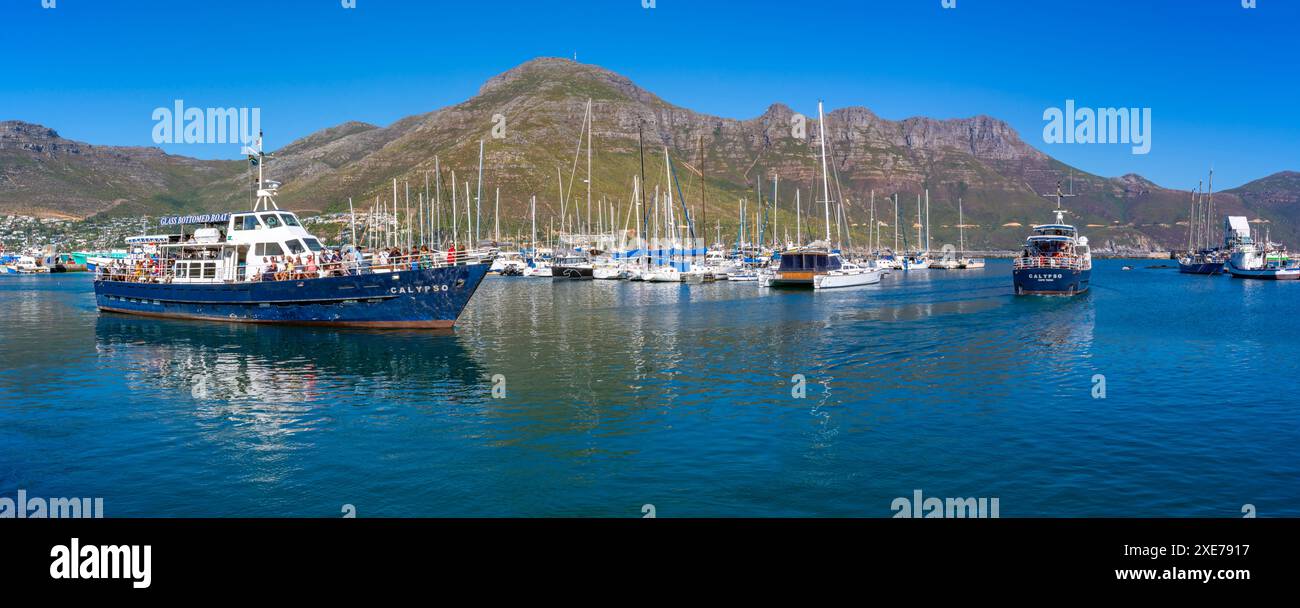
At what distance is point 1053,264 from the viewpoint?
90.5 meters

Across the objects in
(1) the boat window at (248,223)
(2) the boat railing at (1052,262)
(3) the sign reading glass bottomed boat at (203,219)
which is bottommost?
(2) the boat railing at (1052,262)

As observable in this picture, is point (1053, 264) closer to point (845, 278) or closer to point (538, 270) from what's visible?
point (845, 278)

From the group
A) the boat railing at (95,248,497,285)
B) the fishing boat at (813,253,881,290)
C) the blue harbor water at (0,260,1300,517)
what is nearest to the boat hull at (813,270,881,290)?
the fishing boat at (813,253,881,290)

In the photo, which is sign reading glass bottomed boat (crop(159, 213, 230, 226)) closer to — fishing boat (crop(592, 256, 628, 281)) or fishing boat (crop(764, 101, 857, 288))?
fishing boat (crop(764, 101, 857, 288))

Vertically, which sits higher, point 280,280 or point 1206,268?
point 280,280

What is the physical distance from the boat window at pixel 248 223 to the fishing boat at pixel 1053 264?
253 ft

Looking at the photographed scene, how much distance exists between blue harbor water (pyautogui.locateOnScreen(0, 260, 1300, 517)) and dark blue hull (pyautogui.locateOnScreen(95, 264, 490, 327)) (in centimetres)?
144

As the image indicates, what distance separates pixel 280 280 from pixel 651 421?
38.4 metres

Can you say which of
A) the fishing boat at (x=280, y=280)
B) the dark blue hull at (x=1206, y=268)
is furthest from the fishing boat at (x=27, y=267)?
the dark blue hull at (x=1206, y=268)

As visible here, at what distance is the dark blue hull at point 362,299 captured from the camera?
166ft

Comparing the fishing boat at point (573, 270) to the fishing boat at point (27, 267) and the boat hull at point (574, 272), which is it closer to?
the boat hull at point (574, 272)

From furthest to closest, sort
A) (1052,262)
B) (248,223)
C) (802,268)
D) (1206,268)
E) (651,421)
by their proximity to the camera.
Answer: (1206,268) → (802,268) → (1052,262) → (248,223) → (651,421)

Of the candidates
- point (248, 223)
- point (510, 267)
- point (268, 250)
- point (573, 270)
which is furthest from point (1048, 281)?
point (510, 267)

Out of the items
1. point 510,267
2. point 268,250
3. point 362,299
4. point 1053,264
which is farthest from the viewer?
point 510,267
